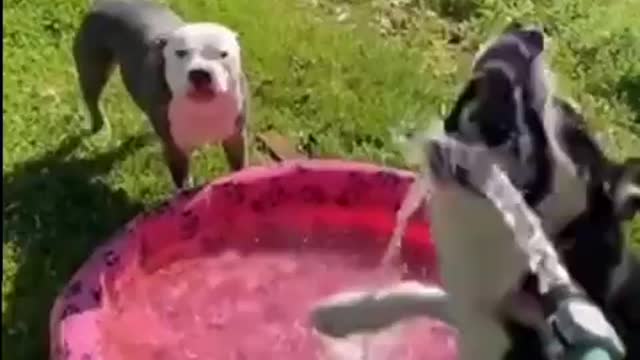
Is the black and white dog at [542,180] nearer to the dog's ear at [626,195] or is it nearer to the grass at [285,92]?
the dog's ear at [626,195]

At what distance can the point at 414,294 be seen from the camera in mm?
2373

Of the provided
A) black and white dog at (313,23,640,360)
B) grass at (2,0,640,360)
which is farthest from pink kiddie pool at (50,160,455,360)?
black and white dog at (313,23,640,360)

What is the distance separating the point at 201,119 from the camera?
3168 mm

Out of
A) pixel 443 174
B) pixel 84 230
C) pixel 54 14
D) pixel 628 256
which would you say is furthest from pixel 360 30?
pixel 443 174

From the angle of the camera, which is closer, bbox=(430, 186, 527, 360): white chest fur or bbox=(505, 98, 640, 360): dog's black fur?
bbox=(430, 186, 527, 360): white chest fur

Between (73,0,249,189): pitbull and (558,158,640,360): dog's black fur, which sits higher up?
(558,158,640,360): dog's black fur

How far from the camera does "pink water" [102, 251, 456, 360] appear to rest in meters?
2.87

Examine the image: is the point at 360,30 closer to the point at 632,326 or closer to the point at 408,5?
the point at 408,5

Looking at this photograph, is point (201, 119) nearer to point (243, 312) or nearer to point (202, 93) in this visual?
point (202, 93)

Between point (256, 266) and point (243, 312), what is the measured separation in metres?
0.13

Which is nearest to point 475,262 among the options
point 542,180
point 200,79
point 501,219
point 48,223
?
point 501,219

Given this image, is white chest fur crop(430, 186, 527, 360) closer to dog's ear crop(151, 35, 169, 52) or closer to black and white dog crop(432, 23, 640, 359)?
black and white dog crop(432, 23, 640, 359)

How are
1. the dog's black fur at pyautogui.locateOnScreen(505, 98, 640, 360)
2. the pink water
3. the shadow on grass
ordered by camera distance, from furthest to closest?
1. the shadow on grass
2. the pink water
3. the dog's black fur at pyautogui.locateOnScreen(505, 98, 640, 360)

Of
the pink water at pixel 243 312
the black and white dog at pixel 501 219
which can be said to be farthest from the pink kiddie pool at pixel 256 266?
the black and white dog at pixel 501 219
